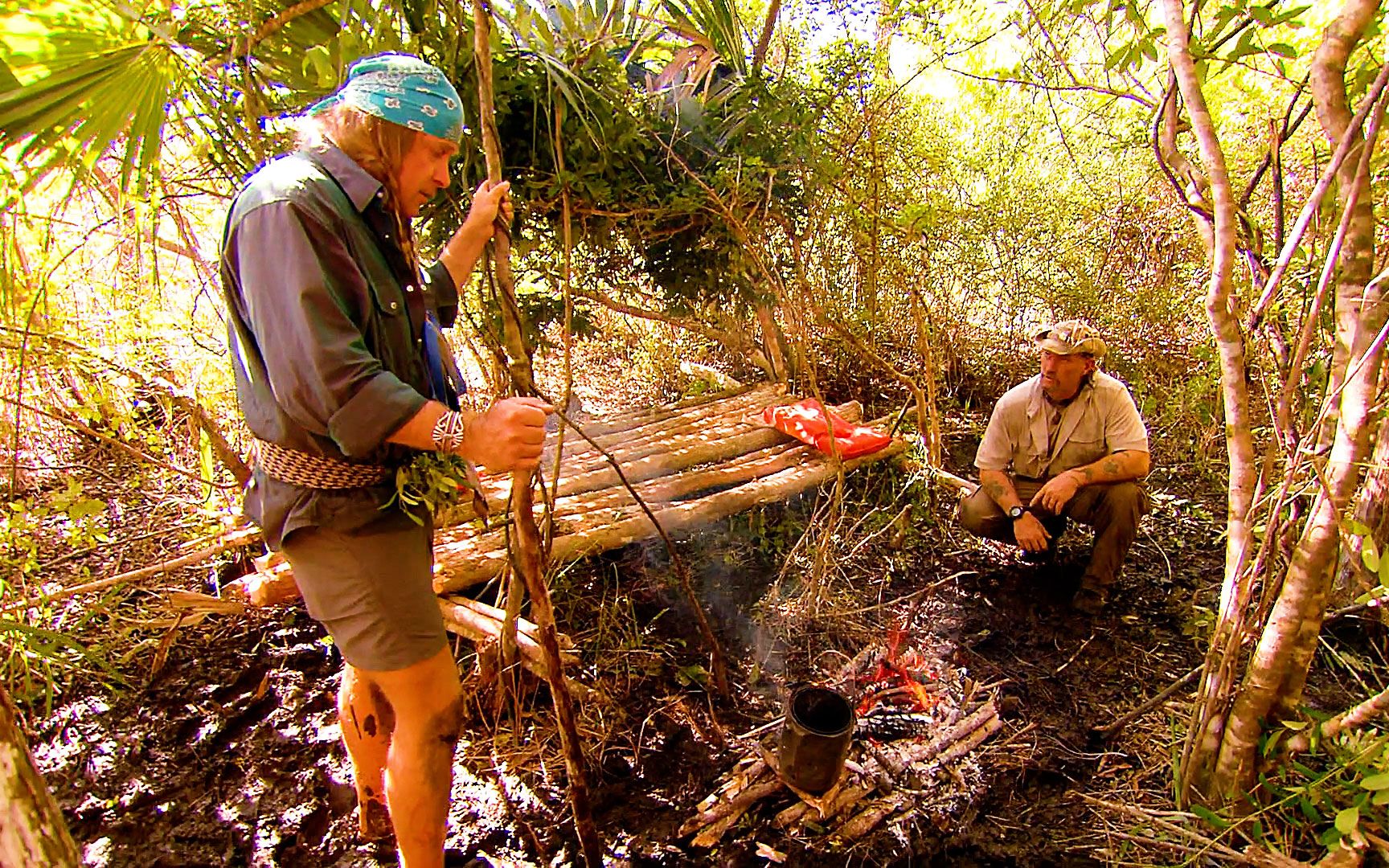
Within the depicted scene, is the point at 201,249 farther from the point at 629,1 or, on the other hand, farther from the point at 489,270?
the point at 489,270

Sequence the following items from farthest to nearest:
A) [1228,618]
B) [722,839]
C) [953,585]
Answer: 1. [953,585]
2. [722,839]
3. [1228,618]

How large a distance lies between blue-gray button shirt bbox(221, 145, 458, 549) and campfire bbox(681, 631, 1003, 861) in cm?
132

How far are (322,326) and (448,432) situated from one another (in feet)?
0.97

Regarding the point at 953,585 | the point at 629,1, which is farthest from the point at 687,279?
the point at 953,585

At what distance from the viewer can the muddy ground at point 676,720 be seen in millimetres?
2186

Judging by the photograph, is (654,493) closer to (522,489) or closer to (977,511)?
(977,511)

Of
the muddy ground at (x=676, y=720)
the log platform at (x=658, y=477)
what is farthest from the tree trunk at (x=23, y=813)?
the log platform at (x=658, y=477)

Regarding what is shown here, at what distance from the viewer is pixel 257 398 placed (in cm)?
152

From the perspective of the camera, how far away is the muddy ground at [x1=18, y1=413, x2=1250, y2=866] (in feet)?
7.17

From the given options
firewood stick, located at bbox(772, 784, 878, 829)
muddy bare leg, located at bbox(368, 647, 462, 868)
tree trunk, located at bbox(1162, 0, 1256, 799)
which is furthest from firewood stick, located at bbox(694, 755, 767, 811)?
tree trunk, located at bbox(1162, 0, 1256, 799)

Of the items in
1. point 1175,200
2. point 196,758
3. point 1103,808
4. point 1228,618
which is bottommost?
point 1103,808

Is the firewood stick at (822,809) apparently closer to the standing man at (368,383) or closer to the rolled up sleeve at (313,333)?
the standing man at (368,383)

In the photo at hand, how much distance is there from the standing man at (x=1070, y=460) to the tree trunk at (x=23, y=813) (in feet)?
11.0

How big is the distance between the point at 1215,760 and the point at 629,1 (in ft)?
11.0
